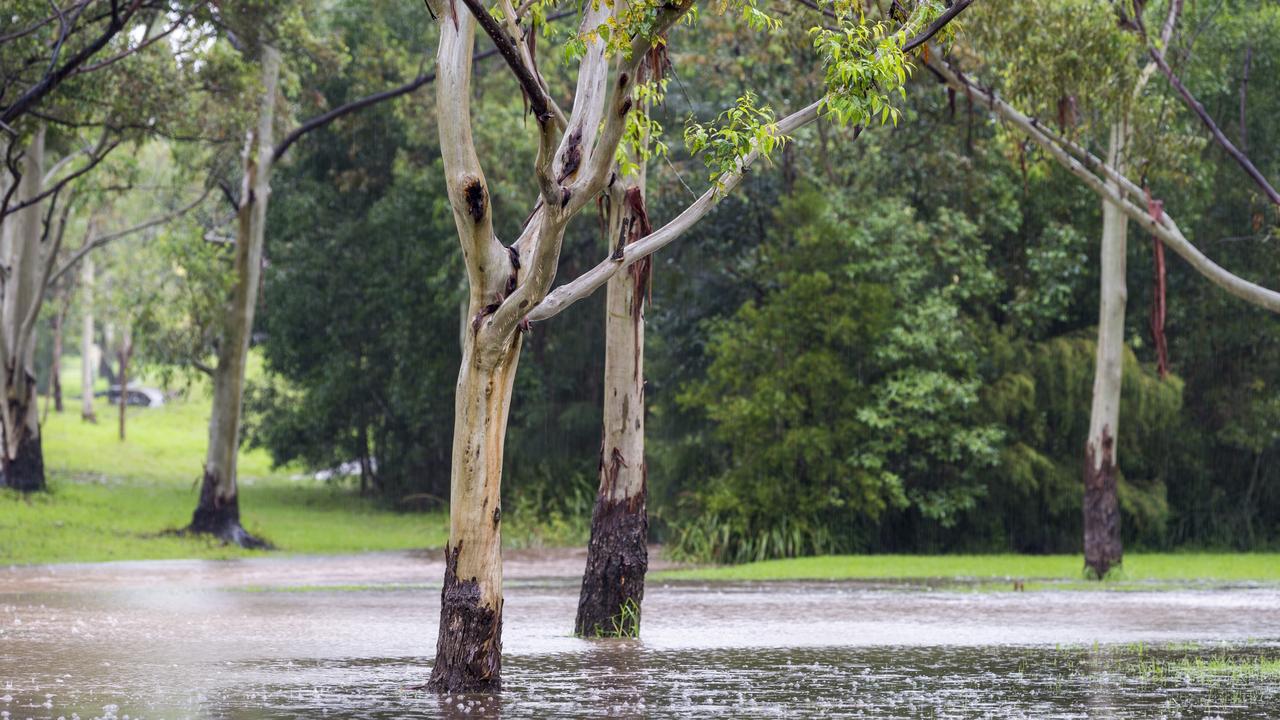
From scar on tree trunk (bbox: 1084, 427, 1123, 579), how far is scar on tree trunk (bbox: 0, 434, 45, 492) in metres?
23.3

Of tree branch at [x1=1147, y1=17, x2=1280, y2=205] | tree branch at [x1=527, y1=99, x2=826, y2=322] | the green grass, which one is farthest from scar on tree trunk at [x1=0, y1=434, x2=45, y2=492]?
tree branch at [x1=527, y1=99, x2=826, y2=322]

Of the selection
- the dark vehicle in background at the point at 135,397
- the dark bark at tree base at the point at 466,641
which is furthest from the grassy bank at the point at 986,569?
the dark vehicle in background at the point at 135,397

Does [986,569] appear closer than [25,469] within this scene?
Yes

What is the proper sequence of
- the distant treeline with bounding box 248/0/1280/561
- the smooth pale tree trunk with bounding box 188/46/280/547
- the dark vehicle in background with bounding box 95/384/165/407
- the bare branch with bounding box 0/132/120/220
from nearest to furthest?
the bare branch with bounding box 0/132/120/220, the distant treeline with bounding box 248/0/1280/561, the smooth pale tree trunk with bounding box 188/46/280/547, the dark vehicle in background with bounding box 95/384/165/407

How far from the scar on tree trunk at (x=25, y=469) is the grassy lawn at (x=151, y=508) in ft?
1.43

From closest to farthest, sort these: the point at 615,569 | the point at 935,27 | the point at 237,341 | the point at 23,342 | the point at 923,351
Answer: the point at 935,27
the point at 615,569
the point at 923,351
the point at 237,341
the point at 23,342

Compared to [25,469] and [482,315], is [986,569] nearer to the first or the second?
[482,315]

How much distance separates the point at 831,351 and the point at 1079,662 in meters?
17.6

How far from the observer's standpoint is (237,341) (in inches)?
1288

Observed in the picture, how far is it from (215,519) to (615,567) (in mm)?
18800

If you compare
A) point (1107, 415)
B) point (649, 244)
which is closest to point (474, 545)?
point (649, 244)

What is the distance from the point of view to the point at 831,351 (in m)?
31.4

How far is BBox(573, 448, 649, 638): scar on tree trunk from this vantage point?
1602 centimetres

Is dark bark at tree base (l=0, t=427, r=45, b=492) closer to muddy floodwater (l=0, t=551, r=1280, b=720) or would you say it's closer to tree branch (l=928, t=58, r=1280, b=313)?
muddy floodwater (l=0, t=551, r=1280, b=720)
